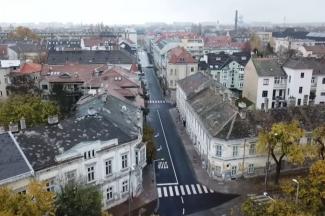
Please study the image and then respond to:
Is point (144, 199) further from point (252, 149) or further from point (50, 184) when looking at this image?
point (252, 149)

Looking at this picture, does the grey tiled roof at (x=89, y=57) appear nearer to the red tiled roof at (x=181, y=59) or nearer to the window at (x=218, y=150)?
the red tiled roof at (x=181, y=59)

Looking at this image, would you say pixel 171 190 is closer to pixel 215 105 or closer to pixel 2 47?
pixel 215 105

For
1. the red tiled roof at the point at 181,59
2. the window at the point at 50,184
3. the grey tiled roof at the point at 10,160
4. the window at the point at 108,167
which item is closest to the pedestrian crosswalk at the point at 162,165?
the window at the point at 108,167

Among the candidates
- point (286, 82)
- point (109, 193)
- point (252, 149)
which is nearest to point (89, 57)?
point (286, 82)

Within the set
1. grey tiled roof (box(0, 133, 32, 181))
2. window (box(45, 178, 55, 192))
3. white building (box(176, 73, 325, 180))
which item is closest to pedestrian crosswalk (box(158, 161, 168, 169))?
white building (box(176, 73, 325, 180))

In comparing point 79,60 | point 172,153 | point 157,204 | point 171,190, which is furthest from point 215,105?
point 79,60

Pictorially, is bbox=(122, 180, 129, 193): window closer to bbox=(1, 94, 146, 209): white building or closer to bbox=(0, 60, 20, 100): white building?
bbox=(1, 94, 146, 209): white building
